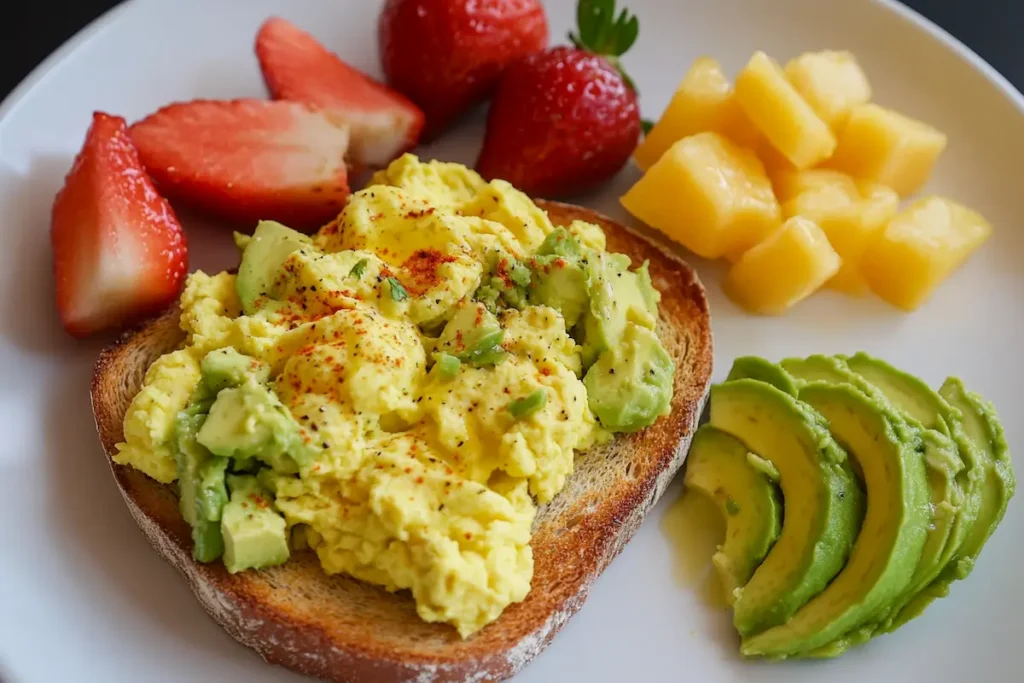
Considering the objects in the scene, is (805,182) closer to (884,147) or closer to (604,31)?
(884,147)

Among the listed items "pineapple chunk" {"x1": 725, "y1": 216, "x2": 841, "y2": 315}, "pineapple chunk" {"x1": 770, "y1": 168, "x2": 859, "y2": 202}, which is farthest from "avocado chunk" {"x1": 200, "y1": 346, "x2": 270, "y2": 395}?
"pineapple chunk" {"x1": 770, "y1": 168, "x2": 859, "y2": 202}

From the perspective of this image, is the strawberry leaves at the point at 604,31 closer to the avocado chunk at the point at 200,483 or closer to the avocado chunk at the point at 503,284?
the avocado chunk at the point at 503,284

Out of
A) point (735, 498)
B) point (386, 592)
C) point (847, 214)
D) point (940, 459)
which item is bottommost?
point (386, 592)

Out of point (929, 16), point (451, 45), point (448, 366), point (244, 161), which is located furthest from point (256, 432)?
point (929, 16)

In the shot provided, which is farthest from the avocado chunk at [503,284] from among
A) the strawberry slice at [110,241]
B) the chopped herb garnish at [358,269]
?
the strawberry slice at [110,241]

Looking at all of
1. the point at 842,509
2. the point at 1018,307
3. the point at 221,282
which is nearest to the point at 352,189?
the point at 221,282

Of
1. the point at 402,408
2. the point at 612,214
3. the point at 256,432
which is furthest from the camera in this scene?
the point at 612,214

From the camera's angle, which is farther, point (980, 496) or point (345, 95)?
point (345, 95)
